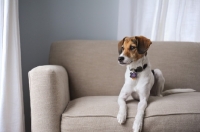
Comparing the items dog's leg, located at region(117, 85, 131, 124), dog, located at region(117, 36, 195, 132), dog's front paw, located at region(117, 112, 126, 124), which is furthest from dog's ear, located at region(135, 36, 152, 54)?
dog's front paw, located at region(117, 112, 126, 124)

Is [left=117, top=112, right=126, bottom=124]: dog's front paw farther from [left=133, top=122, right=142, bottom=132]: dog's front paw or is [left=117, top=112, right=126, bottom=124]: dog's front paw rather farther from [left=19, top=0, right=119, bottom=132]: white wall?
[left=19, top=0, right=119, bottom=132]: white wall

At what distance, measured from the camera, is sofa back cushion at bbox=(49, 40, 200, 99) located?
160 cm

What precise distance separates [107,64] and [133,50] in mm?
484

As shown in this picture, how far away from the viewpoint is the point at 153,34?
1.86 meters

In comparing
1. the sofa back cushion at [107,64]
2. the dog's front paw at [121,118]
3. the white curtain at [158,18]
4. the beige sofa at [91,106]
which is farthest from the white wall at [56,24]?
the dog's front paw at [121,118]

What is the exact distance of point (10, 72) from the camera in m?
1.24

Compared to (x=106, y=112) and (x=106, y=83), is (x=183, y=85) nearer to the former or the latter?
(x=106, y=83)

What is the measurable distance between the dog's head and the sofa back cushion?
451 mm

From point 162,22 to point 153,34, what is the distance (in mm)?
152

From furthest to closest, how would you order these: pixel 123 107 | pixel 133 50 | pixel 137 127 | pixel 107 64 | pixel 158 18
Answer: pixel 158 18, pixel 107 64, pixel 133 50, pixel 123 107, pixel 137 127

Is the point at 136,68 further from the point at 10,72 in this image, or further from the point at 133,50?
the point at 10,72

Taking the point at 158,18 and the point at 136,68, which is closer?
the point at 136,68

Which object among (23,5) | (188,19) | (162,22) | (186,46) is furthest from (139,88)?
(23,5)

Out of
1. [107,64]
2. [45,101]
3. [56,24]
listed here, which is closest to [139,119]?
[45,101]
